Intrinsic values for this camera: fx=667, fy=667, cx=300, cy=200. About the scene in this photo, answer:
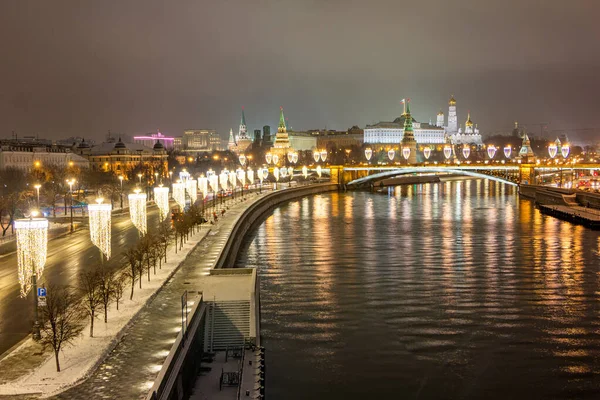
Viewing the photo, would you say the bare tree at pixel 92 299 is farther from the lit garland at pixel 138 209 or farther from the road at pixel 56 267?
the lit garland at pixel 138 209

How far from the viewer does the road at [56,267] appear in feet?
31.9

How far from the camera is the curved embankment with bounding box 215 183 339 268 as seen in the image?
670 inches

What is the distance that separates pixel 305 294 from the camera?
14.4 m

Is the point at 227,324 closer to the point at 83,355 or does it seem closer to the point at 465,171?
the point at 83,355

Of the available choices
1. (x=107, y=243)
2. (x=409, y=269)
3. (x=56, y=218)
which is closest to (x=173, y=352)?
(x=107, y=243)

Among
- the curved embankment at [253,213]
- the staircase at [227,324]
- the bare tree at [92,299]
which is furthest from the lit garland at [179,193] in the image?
the staircase at [227,324]

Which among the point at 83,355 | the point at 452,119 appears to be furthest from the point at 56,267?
the point at 452,119

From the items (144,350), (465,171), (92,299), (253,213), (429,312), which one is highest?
(465,171)

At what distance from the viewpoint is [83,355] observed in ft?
27.0

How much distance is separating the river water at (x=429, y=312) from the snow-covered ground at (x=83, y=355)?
2.20 meters

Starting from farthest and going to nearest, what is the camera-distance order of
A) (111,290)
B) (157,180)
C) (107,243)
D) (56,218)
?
(157,180) → (56,218) → (107,243) → (111,290)

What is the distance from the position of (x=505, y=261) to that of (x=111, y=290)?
477 inches

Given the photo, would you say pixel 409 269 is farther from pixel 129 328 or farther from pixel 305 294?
pixel 129 328

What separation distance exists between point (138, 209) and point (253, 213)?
12.4m
